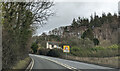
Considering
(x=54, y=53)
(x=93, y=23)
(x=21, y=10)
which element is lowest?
(x=54, y=53)

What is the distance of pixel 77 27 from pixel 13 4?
70.3 m

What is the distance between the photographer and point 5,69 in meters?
9.05

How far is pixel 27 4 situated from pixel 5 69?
33.9 ft

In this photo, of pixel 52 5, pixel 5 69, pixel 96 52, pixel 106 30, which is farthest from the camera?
pixel 106 30

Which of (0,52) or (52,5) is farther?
(52,5)

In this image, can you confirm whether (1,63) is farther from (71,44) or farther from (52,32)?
(52,32)

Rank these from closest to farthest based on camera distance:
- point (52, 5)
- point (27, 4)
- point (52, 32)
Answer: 1. point (27, 4)
2. point (52, 5)
3. point (52, 32)

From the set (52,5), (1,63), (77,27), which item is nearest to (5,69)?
(1,63)

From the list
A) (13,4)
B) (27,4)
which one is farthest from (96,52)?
(13,4)

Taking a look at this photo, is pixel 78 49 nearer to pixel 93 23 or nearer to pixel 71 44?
pixel 71 44

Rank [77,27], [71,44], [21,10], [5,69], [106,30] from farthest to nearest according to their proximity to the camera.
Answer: [77,27] < [106,30] < [71,44] < [21,10] < [5,69]

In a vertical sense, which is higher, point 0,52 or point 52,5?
point 52,5

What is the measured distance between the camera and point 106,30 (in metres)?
69.6

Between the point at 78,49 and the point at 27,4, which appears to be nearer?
the point at 27,4
